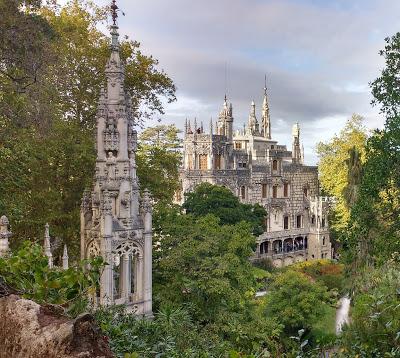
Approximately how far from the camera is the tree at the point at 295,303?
1889cm

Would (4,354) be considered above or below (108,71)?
below

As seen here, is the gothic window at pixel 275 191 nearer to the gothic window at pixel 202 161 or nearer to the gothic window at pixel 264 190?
the gothic window at pixel 264 190

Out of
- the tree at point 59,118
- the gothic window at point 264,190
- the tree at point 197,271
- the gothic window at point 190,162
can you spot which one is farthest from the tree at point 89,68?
the gothic window at point 264,190

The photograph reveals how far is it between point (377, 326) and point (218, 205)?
22886 millimetres

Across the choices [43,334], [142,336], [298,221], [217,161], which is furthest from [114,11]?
[298,221]

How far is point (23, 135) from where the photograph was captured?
10.3 m

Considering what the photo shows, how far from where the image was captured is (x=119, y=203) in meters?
11.0

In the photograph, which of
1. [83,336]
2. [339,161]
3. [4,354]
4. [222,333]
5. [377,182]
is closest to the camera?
[83,336]

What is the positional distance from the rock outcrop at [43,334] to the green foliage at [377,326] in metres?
3.07

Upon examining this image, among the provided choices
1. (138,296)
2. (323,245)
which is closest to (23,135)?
(138,296)

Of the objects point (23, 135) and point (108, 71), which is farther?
point (108, 71)

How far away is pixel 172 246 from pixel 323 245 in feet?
93.4

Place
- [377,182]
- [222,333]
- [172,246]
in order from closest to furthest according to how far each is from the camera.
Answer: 1. [377,182]
2. [222,333]
3. [172,246]

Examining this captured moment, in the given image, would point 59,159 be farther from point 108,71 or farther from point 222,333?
point 222,333
